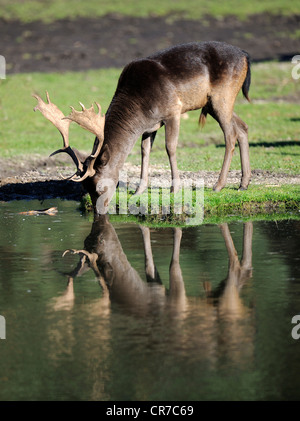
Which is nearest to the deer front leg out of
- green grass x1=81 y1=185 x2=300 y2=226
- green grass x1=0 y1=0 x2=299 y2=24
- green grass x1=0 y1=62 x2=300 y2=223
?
green grass x1=81 y1=185 x2=300 y2=226

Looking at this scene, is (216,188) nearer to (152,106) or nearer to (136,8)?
(152,106)

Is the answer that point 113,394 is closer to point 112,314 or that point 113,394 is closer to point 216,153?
point 112,314

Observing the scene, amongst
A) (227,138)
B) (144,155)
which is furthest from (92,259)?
(227,138)

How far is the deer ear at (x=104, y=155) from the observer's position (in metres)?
12.0

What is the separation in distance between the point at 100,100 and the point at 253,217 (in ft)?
40.6

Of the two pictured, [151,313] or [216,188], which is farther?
[216,188]

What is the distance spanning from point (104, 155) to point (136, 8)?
26620 millimetres

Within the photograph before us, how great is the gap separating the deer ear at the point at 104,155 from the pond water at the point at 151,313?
1066mm

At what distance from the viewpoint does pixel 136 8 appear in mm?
37562

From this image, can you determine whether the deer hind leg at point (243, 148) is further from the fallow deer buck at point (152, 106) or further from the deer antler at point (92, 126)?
the deer antler at point (92, 126)

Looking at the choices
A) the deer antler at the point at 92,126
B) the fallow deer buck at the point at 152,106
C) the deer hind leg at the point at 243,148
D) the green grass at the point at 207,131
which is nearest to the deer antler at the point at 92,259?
the fallow deer buck at the point at 152,106

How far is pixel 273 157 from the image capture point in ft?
55.7

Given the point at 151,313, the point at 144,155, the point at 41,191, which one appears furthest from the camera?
the point at 41,191

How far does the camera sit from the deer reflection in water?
22.2 ft
